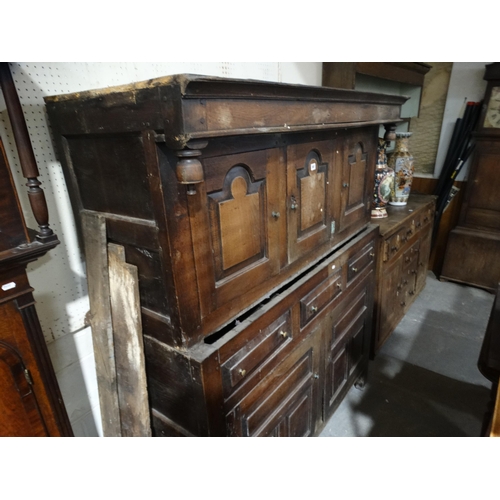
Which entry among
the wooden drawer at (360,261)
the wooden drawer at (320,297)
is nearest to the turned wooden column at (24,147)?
the wooden drawer at (320,297)

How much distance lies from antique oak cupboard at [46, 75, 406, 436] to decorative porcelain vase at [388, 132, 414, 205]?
1346 millimetres

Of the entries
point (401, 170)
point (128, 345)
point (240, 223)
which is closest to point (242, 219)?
point (240, 223)

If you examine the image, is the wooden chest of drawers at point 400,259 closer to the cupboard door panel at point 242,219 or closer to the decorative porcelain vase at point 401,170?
the decorative porcelain vase at point 401,170

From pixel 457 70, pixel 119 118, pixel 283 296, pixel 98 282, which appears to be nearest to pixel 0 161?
pixel 119 118

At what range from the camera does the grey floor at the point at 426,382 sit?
193 cm

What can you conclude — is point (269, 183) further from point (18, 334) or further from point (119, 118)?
point (18, 334)

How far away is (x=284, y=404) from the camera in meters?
1.38

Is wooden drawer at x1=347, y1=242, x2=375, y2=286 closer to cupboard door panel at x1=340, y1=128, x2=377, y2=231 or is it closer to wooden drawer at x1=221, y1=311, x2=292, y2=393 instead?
cupboard door panel at x1=340, y1=128, x2=377, y2=231

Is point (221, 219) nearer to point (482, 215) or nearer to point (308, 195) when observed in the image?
point (308, 195)

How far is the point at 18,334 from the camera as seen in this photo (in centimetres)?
92

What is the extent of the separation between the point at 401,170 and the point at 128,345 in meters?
2.52

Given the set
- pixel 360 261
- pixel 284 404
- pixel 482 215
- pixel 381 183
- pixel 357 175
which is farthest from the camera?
pixel 482 215

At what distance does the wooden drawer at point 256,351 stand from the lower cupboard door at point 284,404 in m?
0.10

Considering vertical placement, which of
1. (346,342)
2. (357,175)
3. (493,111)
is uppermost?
(493,111)
